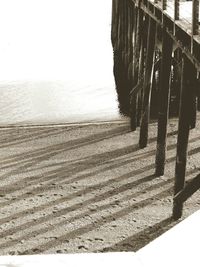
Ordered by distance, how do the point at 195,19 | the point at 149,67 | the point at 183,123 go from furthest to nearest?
the point at 149,67, the point at 183,123, the point at 195,19

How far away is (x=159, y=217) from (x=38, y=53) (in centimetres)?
1575

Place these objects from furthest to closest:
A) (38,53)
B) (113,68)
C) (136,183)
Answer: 1. (38,53)
2. (113,68)
3. (136,183)

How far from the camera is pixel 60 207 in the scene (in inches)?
295

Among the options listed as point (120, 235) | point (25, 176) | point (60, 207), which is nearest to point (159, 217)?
point (120, 235)

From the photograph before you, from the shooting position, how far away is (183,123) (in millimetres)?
6789

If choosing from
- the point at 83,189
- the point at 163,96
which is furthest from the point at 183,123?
the point at 83,189

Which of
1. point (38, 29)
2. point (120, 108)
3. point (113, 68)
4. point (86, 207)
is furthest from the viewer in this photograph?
point (38, 29)

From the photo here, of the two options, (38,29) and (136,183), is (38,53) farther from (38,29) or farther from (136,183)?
(136,183)

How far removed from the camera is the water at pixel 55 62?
1320 centimetres

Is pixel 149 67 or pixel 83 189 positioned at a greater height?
pixel 149 67

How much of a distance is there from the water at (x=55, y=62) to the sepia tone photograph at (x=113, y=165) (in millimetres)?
83

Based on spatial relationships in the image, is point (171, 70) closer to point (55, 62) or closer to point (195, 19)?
point (195, 19)

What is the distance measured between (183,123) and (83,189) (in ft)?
6.78

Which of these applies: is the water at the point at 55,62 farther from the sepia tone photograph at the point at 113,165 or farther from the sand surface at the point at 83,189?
the sand surface at the point at 83,189
